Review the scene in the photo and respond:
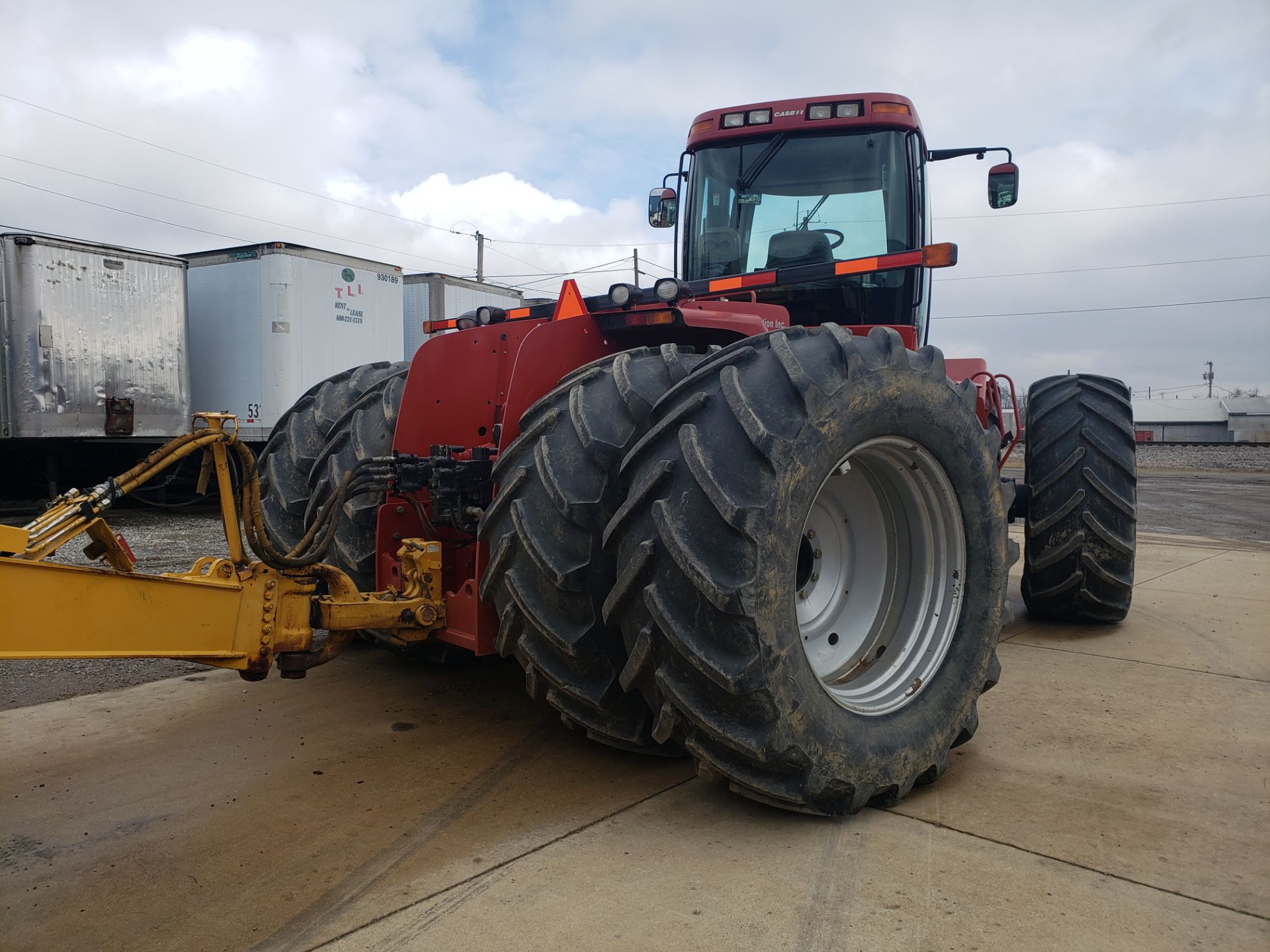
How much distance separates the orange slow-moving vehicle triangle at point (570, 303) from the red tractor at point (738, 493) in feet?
0.06

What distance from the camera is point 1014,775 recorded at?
3.20 m

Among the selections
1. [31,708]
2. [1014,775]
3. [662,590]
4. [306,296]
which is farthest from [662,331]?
[306,296]

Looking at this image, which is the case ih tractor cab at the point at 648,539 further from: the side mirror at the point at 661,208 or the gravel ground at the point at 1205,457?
the gravel ground at the point at 1205,457

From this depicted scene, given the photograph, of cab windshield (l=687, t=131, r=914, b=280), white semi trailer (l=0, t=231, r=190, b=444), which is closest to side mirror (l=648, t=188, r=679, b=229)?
cab windshield (l=687, t=131, r=914, b=280)

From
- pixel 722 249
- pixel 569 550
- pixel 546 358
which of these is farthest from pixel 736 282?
pixel 569 550

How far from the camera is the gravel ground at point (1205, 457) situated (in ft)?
87.8

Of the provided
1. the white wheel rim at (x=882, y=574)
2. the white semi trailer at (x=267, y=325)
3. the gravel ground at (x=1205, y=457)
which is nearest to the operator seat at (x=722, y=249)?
the white wheel rim at (x=882, y=574)

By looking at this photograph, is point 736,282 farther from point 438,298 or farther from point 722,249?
Answer: point 438,298

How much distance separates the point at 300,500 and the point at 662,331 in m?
1.77

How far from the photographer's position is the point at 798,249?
4742mm

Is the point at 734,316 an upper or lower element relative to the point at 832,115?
lower

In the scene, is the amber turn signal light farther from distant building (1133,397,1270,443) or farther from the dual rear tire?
distant building (1133,397,1270,443)

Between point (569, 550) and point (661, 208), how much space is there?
143 inches

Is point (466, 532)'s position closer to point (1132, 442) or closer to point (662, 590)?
point (662, 590)
